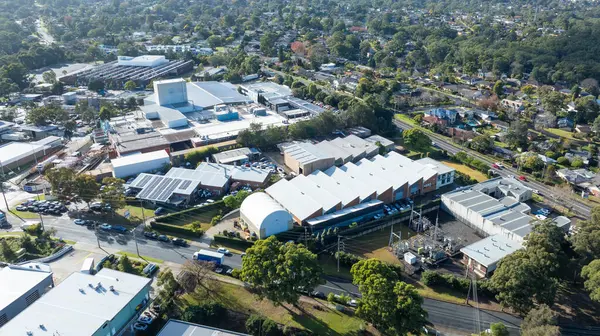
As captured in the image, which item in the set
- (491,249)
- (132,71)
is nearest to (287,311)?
(491,249)

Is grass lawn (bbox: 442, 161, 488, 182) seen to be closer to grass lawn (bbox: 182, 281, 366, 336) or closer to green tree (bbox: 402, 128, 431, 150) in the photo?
green tree (bbox: 402, 128, 431, 150)

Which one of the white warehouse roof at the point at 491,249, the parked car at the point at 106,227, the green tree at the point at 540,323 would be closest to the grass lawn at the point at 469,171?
the white warehouse roof at the point at 491,249

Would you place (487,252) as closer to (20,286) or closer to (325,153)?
(325,153)

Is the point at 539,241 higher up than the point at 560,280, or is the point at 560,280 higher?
the point at 539,241

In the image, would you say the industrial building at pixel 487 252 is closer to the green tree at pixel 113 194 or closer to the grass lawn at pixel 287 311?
the grass lawn at pixel 287 311

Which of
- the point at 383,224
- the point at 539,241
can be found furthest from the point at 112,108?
the point at 539,241

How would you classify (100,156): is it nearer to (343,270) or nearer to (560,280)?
(343,270)
